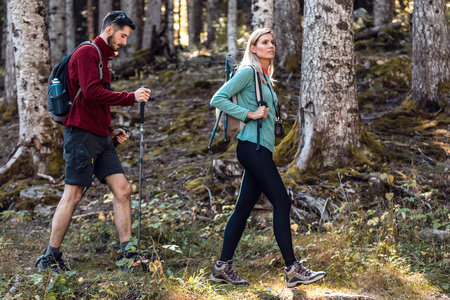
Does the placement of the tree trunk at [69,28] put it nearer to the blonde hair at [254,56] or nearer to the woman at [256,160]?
the blonde hair at [254,56]

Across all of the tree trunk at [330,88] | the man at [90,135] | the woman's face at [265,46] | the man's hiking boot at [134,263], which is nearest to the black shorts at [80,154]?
the man at [90,135]

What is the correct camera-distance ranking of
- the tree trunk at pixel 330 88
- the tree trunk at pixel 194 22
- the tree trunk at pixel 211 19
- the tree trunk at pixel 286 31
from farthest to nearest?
the tree trunk at pixel 194 22
the tree trunk at pixel 211 19
the tree trunk at pixel 286 31
the tree trunk at pixel 330 88

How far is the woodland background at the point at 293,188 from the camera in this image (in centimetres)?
440

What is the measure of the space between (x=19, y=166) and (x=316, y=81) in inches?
214

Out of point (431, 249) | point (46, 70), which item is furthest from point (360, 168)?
point (46, 70)

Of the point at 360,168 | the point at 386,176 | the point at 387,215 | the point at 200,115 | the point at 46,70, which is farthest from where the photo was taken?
the point at 200,115

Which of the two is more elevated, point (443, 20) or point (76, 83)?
point (443, 20)

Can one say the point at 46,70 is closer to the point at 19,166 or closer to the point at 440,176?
the point at 19,166

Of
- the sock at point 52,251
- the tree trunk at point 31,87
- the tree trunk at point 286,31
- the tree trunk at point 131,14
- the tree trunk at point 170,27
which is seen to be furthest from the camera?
the tree trunk at point 131,14

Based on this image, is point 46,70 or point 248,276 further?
point 46,70

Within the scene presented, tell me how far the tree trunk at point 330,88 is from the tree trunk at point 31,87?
4.66m

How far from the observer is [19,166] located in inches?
329

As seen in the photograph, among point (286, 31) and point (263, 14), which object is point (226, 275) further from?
point (286, 31)

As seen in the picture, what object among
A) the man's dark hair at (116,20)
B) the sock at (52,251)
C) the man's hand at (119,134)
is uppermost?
the man's dark hair at (116,20)
